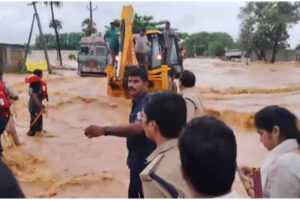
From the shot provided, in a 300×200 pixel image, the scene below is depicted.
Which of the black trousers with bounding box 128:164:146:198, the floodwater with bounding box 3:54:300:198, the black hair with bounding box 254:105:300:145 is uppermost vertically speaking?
the black hair with bounding box 254:105:300:145

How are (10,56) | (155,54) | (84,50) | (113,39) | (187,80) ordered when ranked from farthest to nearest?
(10,56) < (84,50) < (155,54) < (113,39) < (187,80)

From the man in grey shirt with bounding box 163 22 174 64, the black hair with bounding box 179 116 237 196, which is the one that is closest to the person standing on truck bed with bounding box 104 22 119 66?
the man in grey shirt with bounding box 163 22 174 64

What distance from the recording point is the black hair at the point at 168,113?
2572 mm

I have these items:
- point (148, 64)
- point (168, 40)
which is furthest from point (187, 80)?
point (168, 40)

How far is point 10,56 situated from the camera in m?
34.2

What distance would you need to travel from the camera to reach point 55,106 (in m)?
14.5

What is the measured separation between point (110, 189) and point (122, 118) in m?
6.42

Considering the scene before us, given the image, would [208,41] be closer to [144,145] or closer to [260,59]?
[260,59]

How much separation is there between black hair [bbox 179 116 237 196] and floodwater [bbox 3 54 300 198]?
4.44 m

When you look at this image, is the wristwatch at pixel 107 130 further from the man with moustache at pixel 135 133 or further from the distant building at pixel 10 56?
the distant building at pixel 10 56

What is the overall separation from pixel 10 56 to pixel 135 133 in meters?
32.3

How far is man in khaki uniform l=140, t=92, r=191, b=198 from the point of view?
2246mm

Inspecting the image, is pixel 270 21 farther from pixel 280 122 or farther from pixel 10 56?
pixel 280 122

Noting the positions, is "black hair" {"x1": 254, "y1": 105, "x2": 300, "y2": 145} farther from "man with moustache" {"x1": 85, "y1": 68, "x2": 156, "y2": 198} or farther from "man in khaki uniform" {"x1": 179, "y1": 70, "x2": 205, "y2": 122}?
"man in khaki uniform" {"x1": 179, "y1": 70, "x2": 205, "y2": 122}
